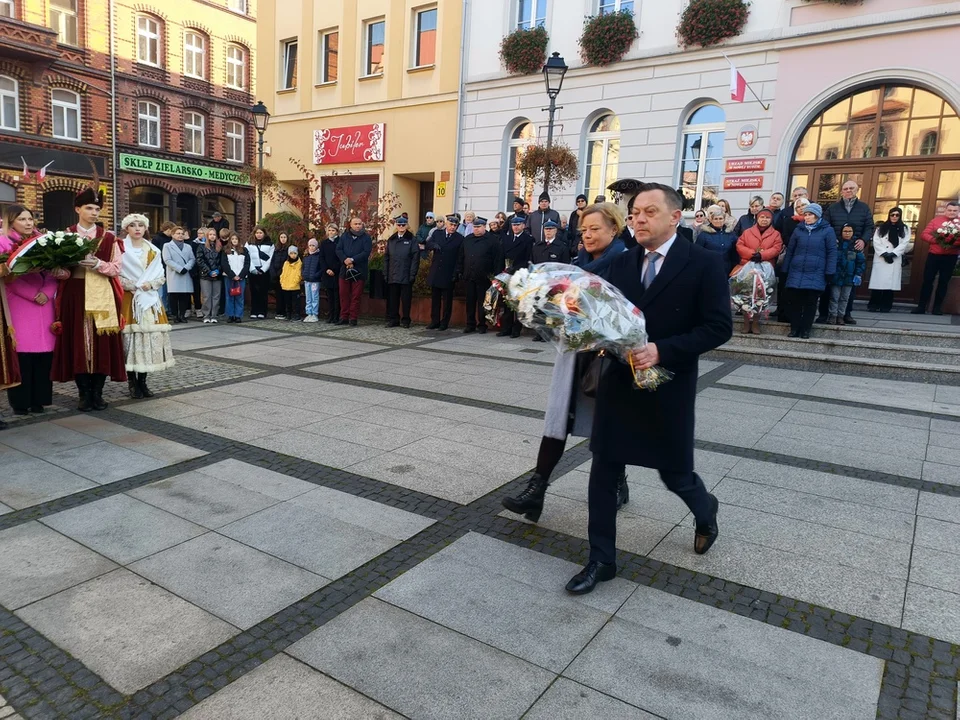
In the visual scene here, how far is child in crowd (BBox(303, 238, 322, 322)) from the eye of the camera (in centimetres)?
1431

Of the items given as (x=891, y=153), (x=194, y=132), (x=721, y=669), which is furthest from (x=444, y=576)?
(x=194, y=132)

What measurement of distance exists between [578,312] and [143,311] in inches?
228

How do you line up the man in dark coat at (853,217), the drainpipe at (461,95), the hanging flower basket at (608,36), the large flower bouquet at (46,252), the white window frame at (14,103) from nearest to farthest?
the large flower bouquet at (46,252)
the man in dark coat at (853,217)
the hanging flower basket at (608,36)
the drainpipe at (461,95)
the white window frame at (14,103)

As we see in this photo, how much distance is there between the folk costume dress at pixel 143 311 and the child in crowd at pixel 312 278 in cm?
705

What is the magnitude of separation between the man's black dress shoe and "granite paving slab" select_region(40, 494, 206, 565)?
217cm

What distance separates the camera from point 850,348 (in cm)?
1003

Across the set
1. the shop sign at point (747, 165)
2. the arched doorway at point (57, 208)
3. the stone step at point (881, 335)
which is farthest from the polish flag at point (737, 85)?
the arched doorway at point (57, 208)

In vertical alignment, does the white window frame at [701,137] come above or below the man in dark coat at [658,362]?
above

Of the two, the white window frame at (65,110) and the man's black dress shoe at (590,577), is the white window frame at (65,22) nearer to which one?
the white window frame at (65,110)

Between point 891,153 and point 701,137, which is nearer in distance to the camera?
point 891,153

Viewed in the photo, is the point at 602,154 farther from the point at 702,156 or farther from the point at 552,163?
the point at 702,156

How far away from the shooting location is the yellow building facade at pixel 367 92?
19094mm

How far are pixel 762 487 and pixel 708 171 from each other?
11.5 meters

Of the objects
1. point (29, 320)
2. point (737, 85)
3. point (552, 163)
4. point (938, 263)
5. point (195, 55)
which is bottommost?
point (29, 320)
